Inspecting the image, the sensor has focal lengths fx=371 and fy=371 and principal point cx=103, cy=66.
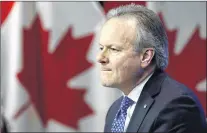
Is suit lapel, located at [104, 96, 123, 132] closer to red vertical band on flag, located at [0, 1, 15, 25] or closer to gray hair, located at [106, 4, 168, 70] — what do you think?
gray hair, located at [106, 4, 168, 70]

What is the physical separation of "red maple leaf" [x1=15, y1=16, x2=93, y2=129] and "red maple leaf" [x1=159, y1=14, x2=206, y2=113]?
0.44 metres

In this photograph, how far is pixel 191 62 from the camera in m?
1.89

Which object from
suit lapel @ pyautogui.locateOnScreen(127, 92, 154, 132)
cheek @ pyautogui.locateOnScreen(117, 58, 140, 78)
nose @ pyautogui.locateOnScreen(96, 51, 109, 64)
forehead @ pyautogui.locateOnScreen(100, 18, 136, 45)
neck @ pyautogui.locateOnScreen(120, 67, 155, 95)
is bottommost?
suit lapel @ pyautogui.locateOnScreen(127, 92, 154, 132)

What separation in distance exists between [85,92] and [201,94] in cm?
59

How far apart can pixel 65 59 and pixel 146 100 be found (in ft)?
3.25

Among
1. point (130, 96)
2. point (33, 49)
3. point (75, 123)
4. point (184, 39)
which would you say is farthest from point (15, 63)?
point (130, 96)

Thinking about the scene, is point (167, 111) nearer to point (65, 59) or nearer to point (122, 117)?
point (122, 117)

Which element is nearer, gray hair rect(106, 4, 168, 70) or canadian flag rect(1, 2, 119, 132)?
gray hair rect(106, 4, 168, 70)

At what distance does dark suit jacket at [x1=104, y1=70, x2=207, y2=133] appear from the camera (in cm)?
86

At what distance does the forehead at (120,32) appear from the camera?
937 mm

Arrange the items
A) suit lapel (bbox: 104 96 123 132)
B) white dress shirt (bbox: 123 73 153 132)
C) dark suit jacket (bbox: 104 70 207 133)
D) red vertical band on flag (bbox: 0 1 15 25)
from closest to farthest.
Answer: dark suit jacket (bbox: 104 70 207 133)
white dress shirt (bbox: 123 73 153 132)
suit lapel (bbox: 104 96 123 132)
red vertical band on flag (bbox: 0 1 15 25)

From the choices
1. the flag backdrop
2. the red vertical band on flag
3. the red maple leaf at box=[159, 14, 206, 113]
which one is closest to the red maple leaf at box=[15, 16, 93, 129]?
the flag backdrop

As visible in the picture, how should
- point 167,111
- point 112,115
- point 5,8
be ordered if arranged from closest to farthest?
point 167,111
point 112,115
point 5,8

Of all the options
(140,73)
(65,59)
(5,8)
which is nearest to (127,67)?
(140,73)
